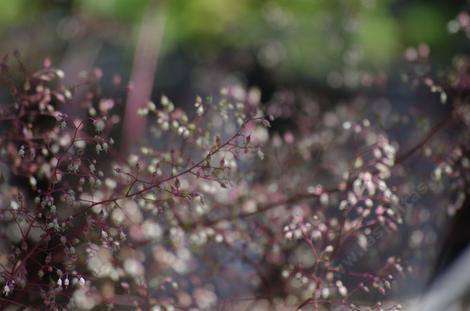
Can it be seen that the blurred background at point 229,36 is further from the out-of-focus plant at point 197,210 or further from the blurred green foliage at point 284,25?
the out-of-focus plant at point 197,210

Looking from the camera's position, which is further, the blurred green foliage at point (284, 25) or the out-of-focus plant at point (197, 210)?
Result: the blurred green foliage at point (284, 25)

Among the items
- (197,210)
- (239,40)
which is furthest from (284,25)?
(197,210)

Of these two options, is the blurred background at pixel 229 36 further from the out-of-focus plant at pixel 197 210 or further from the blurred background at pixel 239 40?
the out-of-focus plant at pixel 197 210

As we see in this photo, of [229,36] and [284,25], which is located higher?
[229,36]

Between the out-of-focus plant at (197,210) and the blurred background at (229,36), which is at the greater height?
the blurred background at (229,36)

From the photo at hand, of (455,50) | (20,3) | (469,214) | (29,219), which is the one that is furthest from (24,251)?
(455,50)

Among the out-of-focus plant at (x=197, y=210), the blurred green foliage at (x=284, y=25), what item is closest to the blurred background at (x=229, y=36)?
the blurred green foliage at (x=284, y=25)

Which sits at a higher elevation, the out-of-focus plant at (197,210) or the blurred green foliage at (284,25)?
the blurred green foliage at (284,25)

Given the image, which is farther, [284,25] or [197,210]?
[284,25]

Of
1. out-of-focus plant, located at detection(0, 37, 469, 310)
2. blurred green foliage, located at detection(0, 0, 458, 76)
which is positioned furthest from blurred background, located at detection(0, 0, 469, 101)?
out-of-focus plant, located at detection(0, 37, 469, 310)

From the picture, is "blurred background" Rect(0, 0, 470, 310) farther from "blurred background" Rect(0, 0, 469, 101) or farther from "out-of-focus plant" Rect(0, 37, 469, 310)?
"out-of-focus plant" Rect(0, 37, 469, 310)

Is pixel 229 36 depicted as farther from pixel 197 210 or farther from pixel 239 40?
pixel 197 210
